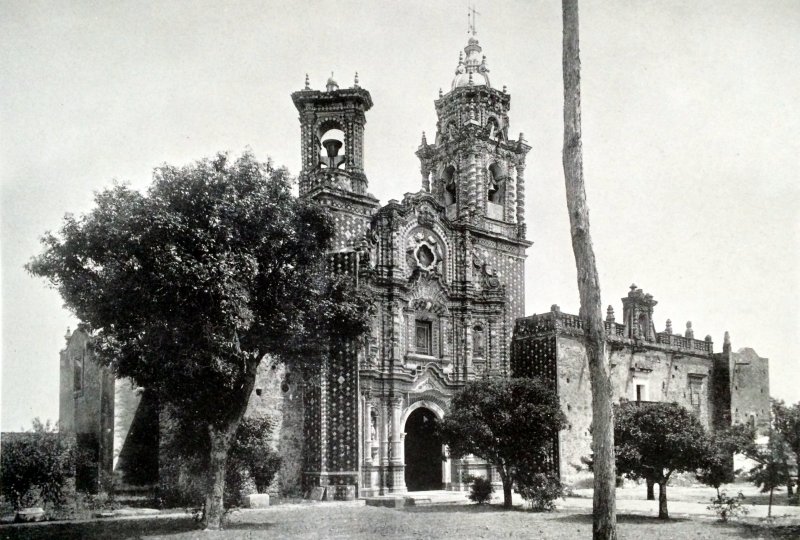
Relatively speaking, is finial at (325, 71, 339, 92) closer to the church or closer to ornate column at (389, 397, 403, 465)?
the church

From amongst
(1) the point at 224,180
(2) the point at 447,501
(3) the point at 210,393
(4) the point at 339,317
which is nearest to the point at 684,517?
(2) the point at 447,501

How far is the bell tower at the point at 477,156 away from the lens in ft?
102

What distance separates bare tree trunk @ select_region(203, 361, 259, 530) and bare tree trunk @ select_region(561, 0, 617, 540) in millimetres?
8349

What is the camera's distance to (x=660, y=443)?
736 inches

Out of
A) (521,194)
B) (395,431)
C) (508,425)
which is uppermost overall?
(521,194)

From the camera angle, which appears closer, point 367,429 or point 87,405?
point 367,429

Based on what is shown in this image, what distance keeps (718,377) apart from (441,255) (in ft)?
54.0

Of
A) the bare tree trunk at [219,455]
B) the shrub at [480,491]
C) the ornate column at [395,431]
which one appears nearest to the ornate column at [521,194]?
the ornate column at [395,431]

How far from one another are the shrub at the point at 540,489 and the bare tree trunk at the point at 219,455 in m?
8.37

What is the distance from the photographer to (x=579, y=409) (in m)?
29.0

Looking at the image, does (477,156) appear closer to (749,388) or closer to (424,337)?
(424,337)

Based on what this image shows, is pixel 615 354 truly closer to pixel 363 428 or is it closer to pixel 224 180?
pixel 363 428

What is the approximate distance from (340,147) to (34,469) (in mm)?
14473

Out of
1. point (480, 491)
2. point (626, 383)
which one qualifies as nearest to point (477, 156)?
point (626, 383)
